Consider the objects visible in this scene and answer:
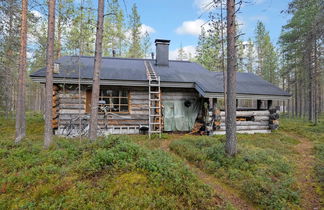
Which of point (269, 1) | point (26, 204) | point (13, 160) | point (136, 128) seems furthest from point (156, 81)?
point (26, 204)

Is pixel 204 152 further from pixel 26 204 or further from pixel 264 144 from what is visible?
pixel 26 204

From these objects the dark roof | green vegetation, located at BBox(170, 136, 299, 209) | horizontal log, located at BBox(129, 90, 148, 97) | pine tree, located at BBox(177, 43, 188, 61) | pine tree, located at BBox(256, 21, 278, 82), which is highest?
pine tree, located at BBox(177, 43, 188, 61)

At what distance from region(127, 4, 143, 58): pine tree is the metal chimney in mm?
10958

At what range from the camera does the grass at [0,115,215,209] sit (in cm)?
309

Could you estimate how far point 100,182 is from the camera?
353cm

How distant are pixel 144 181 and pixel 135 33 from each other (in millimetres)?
22273

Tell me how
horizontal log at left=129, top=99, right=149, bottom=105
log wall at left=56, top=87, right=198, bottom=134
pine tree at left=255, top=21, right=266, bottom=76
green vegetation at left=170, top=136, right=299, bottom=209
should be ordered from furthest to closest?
pine tree at left=255, top=21, right=266, bottom=76
horizontal log at left=129, top=99, right=149, bottom=105
log wall at left=56, top=87, right=198, bottom=134
green vegetation at left=170, top=136, right=299, bottom=209

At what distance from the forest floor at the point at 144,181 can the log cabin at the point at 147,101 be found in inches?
146

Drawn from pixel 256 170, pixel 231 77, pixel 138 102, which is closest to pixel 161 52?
pixel 138 102

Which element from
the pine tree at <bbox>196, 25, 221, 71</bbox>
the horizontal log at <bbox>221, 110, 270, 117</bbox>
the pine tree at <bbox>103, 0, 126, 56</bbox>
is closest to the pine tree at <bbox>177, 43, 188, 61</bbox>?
the pine tree at <bbox>196, 25, 221, 71</bbox>

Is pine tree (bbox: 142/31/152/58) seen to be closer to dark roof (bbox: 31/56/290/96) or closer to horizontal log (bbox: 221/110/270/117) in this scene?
dark roof (bbox: 31/56/290/96)

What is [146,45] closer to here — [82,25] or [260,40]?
[260,40]

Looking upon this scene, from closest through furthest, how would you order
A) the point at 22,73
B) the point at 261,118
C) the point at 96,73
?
the point at 96,73 < the point at 22,73 < the point at 261,118

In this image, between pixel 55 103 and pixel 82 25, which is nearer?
pixel 82 25
